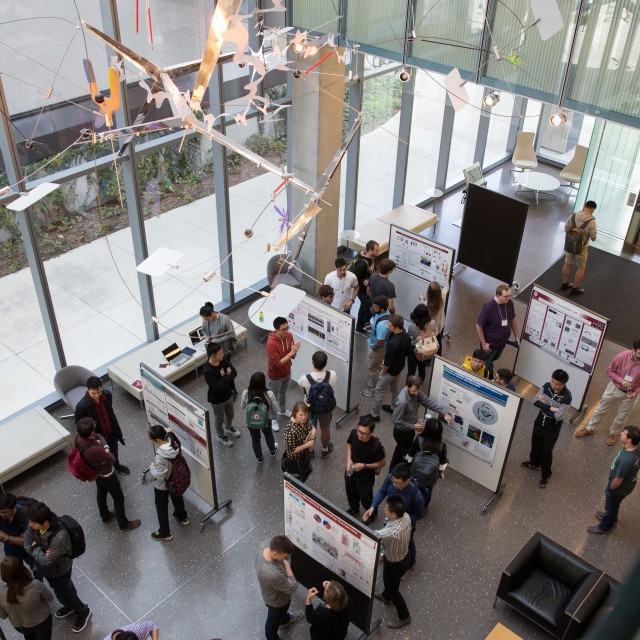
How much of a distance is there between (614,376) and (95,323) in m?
5.80

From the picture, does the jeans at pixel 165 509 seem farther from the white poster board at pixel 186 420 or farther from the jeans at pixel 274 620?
the jeans at pixel 274 620

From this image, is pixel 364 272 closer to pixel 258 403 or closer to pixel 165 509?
pixel 258 403

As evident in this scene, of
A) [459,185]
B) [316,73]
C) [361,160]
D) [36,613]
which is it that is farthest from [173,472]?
[459,185]

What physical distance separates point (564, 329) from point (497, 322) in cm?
71

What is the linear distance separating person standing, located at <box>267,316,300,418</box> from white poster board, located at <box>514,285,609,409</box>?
2691 millimetres

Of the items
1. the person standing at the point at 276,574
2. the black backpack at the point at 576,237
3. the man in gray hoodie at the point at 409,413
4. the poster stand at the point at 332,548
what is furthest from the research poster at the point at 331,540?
the black backpack at the point at 576,237

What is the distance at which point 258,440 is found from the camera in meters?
6.93

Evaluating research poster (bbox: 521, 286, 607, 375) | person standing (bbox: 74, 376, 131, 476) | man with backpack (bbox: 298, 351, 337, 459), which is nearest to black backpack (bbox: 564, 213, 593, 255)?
research poster (bbox: 521, 286, 607, 375)

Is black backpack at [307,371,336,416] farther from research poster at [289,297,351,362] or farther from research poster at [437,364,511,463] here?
research poster at [437,364,511,463]

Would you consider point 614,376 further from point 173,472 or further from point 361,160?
point 361,160

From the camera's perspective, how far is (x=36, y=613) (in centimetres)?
492

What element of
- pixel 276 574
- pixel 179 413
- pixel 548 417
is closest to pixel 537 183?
pixel 548 417

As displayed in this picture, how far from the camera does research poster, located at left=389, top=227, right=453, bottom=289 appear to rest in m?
8.55

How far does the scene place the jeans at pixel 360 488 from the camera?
6074 millimetres
